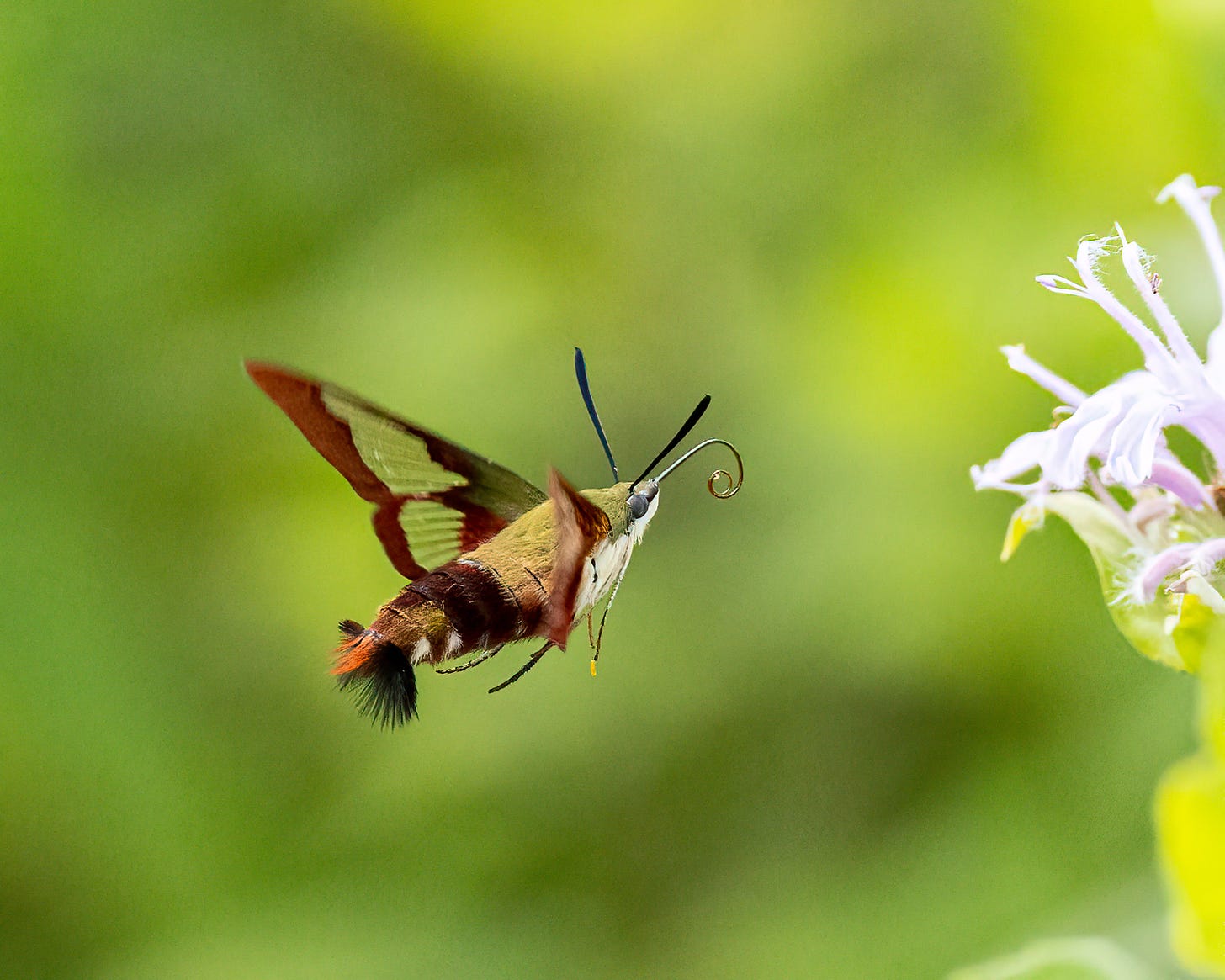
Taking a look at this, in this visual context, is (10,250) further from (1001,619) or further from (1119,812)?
(1119,812)

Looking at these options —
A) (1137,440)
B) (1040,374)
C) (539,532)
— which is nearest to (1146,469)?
(1137,440)

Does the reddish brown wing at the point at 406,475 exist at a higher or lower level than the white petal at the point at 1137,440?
higher

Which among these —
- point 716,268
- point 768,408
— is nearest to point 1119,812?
point 768,408

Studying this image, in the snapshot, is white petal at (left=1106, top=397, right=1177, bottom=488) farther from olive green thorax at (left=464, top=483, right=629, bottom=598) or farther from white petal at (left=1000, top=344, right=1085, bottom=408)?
olive green thorax at (left=464, top=483, right=629, bottom=598)

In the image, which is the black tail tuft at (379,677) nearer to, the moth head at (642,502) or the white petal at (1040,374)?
the moth head at (642,502)

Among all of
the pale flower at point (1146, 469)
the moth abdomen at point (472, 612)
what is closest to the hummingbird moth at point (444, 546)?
the moth abdomen at point (472, 612)

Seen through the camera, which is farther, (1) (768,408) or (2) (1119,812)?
(1) (768,408)
